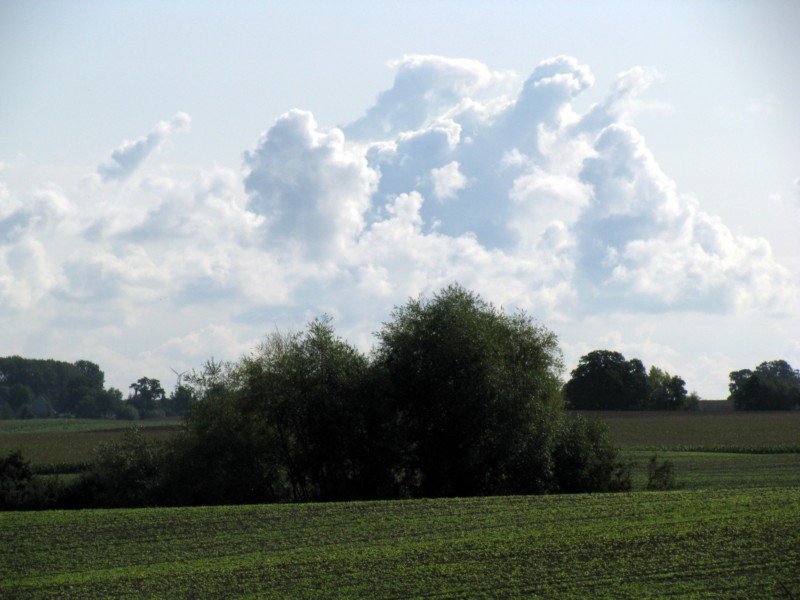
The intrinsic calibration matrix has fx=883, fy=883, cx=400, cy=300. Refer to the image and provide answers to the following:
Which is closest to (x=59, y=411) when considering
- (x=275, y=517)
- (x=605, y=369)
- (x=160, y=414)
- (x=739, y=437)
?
(x=160, y=414)

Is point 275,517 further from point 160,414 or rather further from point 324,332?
point 160,414

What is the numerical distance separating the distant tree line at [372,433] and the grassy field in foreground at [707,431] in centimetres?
2207

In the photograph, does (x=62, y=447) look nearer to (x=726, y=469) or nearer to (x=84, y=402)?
(x=726, y=469)

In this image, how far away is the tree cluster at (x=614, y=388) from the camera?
142 meters

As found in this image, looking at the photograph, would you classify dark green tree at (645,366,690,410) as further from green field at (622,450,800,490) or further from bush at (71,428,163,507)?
bush at (71,428,163,507)

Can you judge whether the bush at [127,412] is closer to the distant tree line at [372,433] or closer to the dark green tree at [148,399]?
the dark green tree at [148,399]

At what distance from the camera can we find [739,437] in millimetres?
88125

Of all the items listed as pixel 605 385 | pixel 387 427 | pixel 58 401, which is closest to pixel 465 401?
pixel 387 427

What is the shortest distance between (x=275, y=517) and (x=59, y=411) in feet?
590

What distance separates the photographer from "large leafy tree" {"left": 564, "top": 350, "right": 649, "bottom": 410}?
468ft

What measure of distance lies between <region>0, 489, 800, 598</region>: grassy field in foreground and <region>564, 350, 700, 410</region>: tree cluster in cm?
10989

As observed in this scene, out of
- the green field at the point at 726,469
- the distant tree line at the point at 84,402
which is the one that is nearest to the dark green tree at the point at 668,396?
the green field at the point at 726,469

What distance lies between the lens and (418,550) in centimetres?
2508

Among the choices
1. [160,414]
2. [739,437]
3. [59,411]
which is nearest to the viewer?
[739,437]
